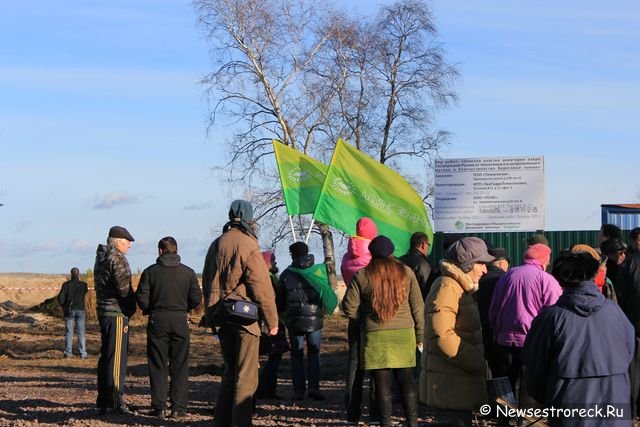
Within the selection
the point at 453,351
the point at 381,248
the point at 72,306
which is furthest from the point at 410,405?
the point at 72,306

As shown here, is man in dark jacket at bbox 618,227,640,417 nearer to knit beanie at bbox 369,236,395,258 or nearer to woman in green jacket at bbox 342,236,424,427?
woman in green jacket at bbox 342,236,424,427

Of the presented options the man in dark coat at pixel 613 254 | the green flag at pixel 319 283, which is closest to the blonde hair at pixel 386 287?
the man in dark coat at pixel 613 254

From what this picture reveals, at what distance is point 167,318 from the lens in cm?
1134

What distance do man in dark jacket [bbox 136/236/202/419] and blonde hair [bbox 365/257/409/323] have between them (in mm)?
2910

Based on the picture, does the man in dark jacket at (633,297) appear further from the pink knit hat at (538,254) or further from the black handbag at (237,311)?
the black handbag at (237,311)

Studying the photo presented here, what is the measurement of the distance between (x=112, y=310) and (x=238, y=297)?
10.1 feet

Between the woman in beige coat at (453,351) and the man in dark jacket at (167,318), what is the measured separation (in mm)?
4277

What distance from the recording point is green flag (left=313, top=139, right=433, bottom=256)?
13914 millimetres

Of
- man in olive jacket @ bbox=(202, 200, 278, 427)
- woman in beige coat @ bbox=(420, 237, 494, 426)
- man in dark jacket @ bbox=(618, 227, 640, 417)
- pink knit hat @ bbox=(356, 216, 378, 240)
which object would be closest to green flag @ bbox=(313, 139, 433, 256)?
pink knit hat @ bbox=(356, 216, 378, 240)

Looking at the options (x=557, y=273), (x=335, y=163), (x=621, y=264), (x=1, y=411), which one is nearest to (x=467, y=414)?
(x=557, y=273)

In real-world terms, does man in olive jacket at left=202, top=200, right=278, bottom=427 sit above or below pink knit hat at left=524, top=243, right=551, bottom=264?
below

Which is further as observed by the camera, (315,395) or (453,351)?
(315,395)

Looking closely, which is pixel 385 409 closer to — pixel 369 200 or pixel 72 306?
pixel 369 200

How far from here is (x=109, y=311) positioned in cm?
1141
